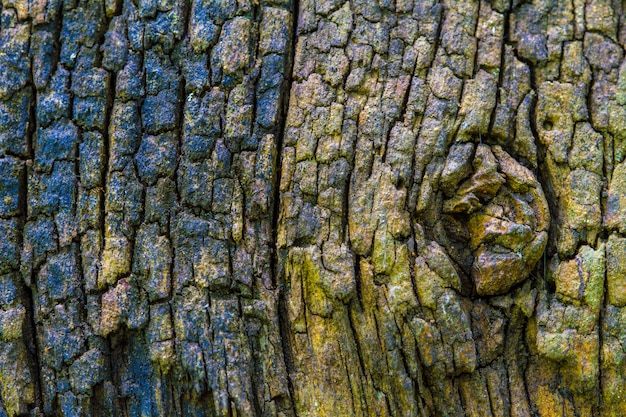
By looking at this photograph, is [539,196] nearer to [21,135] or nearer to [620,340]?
[620,340]

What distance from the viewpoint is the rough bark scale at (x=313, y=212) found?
1.77 metres

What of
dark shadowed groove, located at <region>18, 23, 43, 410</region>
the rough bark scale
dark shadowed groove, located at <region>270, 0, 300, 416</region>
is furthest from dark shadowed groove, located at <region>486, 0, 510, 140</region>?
dark shadowed groove, located at <region>18, 23, 43, 410</region>

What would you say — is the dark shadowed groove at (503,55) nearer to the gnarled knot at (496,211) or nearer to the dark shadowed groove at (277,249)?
the gnarled knot at (496,211)

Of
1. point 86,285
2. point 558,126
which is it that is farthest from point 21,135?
point 558,126

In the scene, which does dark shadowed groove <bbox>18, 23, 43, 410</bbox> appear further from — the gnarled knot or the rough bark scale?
the gnarled knot

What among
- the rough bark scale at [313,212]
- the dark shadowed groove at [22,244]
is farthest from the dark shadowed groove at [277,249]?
the dark shadowed groove at [22,244]

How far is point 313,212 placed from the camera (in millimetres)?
1801

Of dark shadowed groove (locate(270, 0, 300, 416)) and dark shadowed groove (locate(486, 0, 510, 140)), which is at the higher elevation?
dark shadowed groove (locate(486, 0, 510, 140))

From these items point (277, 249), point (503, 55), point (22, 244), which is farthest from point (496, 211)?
point (22, 244)

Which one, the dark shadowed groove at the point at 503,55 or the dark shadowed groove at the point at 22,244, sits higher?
the dark shadowed groove at the point at 503,55

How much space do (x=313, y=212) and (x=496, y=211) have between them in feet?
1.94

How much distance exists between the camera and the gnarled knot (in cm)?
176

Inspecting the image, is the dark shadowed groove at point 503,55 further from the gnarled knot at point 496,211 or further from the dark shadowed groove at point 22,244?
the dark shadowed groove at point 22,244

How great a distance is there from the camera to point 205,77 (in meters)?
1.87
